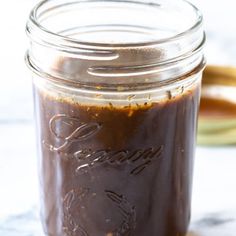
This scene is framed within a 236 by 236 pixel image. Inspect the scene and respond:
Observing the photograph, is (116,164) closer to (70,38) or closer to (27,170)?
(70,38)

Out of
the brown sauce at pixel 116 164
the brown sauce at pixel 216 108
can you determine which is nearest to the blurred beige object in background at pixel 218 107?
the brown sauce at pixel 216 108

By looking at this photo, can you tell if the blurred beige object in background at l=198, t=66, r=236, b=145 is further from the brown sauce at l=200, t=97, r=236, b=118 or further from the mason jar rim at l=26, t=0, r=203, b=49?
the mason jar rim at l=26, t=0, r=203, b=49

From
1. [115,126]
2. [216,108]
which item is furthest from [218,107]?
[115,126]

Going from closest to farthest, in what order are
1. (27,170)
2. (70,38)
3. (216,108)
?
(70,38), (27,170), (216,108)

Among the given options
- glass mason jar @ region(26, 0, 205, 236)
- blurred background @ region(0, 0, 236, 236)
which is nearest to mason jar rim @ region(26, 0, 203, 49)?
glass mason jar @ region(26, 0, 205, 236)

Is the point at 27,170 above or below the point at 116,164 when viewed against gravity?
below
